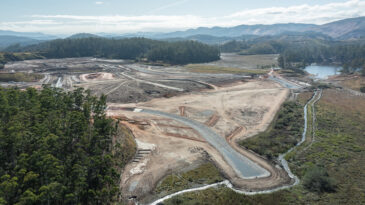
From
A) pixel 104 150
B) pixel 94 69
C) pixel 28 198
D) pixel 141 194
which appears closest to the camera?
pixel 28 198

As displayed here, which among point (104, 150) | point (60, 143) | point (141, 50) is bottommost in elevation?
point (104, 150)

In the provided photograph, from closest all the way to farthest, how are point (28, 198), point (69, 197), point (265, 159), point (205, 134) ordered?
point (28, 198) → point (69, 197) → point (265, 159) → point (205, 134)

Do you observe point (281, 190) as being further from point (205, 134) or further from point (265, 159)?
point (205, 134)

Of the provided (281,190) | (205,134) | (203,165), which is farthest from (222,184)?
(205,134)

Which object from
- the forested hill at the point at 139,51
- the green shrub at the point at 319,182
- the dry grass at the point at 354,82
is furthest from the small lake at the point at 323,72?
the green shrub at the point at 319,182

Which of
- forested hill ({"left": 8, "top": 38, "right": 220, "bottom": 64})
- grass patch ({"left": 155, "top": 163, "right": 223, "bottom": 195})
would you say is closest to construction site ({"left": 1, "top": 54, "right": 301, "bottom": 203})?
grass patch ({"left": 155, "top": 163, "right": 223, "bottom": 195})

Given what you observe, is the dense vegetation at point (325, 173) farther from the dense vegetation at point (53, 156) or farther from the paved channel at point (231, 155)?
the dense vegetation at point (53, 156)

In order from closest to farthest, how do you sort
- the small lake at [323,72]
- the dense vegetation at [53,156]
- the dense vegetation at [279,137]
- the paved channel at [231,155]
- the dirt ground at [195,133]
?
1. the dense vegetation at [53,156]
2. the dirt ground at [195,133]
3. the paved channel at [231,155]
4. the dense vegetation at [279,137]
5. the small lake at [323,72]
